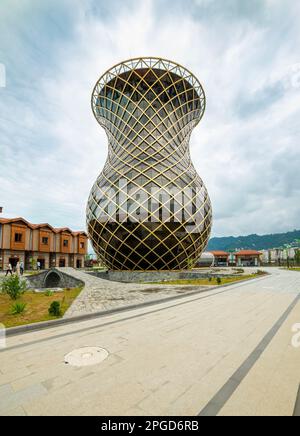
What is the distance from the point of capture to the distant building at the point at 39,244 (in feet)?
121

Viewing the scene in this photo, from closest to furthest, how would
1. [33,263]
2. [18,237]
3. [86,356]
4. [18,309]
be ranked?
[86,356]
[18,309]
[18,237]
[33,263]

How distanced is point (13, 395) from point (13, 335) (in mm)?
3300

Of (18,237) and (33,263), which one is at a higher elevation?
(18,237)

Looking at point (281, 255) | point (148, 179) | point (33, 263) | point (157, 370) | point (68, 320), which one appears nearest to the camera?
point (157, 370)

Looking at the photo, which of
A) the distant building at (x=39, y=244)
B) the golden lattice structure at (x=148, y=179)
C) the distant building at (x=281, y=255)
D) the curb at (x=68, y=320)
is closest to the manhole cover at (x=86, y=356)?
the curb at (x=68, y=320)

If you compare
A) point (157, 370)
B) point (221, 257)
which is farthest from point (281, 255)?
point (157, 370)

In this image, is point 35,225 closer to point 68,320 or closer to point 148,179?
point 148,179

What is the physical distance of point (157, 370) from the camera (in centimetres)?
388

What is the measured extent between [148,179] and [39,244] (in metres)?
28.6

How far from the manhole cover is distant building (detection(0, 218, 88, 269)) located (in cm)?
3862

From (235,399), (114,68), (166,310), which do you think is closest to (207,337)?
(235,399)

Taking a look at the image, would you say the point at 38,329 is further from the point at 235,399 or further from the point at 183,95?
the point at 183,95

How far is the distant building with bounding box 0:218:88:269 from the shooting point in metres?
36.9

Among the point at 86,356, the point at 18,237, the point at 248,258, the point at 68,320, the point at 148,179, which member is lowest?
the point at 248,258
